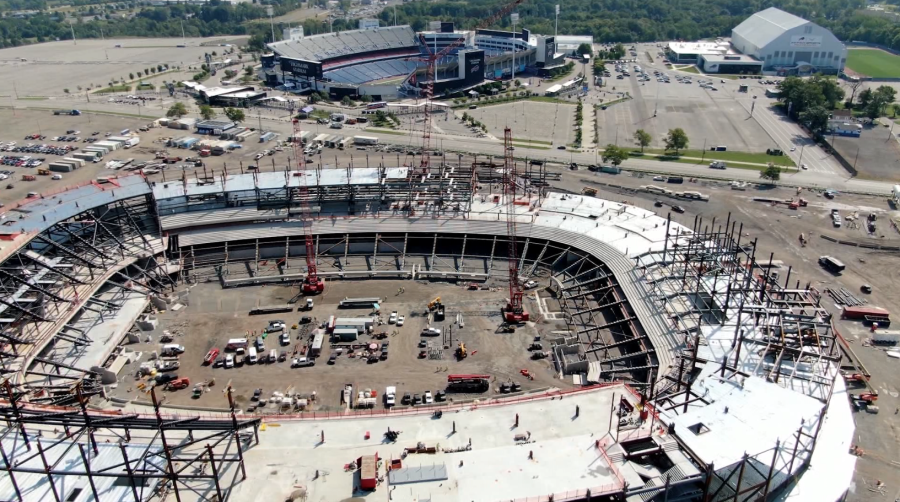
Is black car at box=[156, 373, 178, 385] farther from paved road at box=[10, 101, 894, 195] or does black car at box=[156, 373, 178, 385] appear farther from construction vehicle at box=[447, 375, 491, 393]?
paved road at box=[10, 101, 894, 195]

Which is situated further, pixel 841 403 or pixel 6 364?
pixel 6 364

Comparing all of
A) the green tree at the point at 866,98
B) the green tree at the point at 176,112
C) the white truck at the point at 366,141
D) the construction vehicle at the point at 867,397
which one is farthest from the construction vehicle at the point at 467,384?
the green tree at the point at 866,98

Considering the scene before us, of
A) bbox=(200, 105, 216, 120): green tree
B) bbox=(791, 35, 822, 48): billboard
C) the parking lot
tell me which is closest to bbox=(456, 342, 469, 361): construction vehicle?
the parking lot

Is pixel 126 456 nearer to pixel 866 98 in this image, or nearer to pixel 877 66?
pixel 866 98

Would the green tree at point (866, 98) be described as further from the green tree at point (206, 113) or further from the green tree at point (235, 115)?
the green tree at point (206, 113)

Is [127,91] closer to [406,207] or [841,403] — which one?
[406,207]

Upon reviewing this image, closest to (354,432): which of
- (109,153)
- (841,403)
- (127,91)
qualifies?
(841,403)
